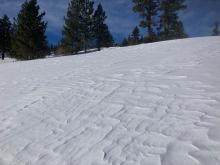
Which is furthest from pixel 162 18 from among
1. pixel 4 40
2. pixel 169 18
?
pixel 4 40

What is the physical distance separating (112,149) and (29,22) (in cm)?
3107

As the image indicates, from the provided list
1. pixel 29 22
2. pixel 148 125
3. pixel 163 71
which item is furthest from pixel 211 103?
pixel 29 22

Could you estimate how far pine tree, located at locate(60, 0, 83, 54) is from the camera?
37.0 metres

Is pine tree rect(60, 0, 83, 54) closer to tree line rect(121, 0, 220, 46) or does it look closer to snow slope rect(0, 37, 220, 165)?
tree line rect(121, 0, 220, 46)

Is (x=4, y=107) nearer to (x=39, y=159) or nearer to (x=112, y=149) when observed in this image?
(x=39, y=159)

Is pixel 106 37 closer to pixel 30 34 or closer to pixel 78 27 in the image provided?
pixel 78 27

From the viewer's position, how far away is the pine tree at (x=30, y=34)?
31.6 meters

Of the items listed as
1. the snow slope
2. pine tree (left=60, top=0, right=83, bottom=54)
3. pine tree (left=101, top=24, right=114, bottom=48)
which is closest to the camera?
the snow slope

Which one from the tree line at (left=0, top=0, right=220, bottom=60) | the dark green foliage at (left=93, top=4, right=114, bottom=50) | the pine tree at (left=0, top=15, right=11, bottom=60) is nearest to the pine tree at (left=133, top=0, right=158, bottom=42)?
the tree line at (left=0, top=0, right=220, bottom=60)

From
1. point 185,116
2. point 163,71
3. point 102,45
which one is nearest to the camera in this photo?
point 185,116

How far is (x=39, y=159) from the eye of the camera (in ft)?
14.0

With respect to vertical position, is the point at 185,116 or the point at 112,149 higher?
the point at 185,116

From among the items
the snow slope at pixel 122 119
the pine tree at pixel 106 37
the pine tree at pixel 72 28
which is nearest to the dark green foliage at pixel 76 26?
the pine tree at pixel 72 28

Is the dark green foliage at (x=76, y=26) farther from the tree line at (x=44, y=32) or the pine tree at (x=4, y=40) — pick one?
the pine tree at (x=4, y=40)
